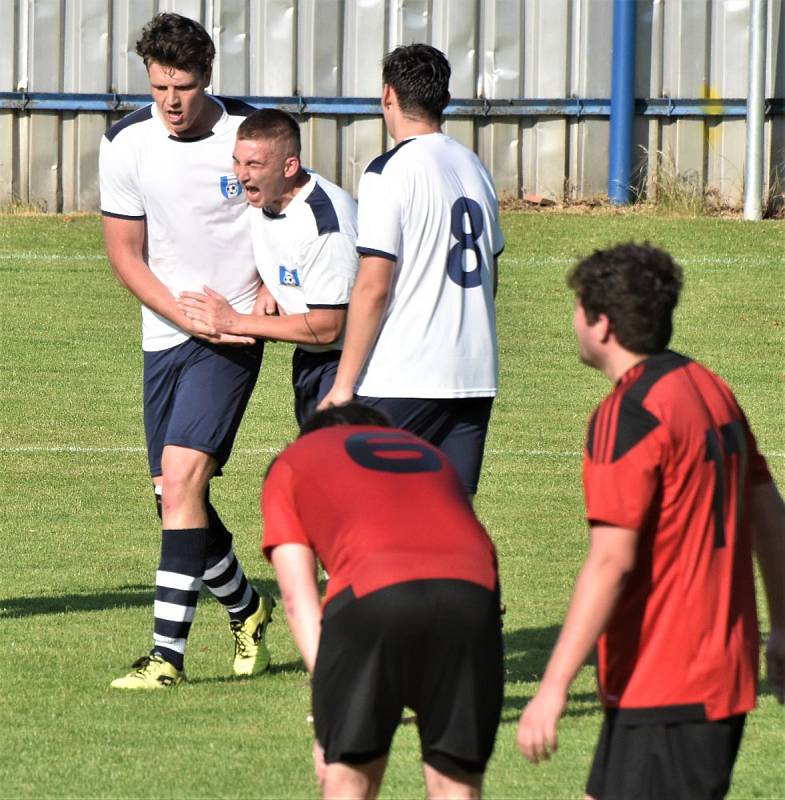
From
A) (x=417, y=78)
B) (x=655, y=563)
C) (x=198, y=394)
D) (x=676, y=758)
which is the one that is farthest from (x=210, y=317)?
(x=676, y=758)

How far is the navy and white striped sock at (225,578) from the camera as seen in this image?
672cm

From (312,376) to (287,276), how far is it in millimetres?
372

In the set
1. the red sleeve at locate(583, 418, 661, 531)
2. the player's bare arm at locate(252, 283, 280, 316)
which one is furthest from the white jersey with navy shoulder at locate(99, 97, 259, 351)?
the red sleeve at locate(583, 418, 661, 531)

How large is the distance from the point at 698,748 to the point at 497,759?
204 centimetres

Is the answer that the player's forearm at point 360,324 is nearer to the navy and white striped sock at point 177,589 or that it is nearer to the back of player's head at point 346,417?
the navy and white striped sock at point 177,589

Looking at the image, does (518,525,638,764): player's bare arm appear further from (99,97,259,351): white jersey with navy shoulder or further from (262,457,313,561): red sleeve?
(99,97,259,351): white jersey with navy shoulder

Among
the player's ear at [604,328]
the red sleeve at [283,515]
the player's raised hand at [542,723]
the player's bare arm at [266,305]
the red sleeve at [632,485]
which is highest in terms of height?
the player's ear at [604,328]

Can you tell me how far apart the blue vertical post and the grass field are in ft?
2.05

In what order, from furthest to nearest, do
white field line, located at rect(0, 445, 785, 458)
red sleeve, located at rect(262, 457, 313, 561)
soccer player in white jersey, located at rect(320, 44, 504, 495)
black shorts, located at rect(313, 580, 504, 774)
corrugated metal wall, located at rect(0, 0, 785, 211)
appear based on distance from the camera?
1. corrugated metal wall, located at rect(0, 0, 785, 211)
2. white field line, located at rect(0, 445, 785, 458)
3. soccer player in white jersey, located at rect(320, 44, 504, 495)
4. red sleeve, located at rect(262, 457, 313, 561)
5. black shorts, located at rect(313, 580, 504, 774)

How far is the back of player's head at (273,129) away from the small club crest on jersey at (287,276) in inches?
16.7

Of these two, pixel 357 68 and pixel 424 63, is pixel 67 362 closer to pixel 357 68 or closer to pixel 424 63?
pixel 357 68

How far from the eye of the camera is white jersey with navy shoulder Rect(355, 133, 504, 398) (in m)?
5.66

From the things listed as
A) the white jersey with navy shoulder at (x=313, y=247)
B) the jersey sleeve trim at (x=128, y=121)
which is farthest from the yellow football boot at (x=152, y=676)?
the jersey sleeve trim at (x=128, y=121)

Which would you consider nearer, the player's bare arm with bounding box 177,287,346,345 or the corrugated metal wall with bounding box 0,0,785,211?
the player's bare arm with bounding box 177,287,346,345
